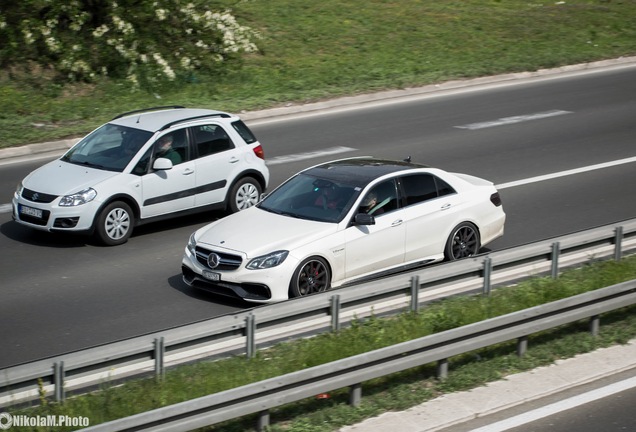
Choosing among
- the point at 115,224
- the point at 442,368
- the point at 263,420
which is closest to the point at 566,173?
the point at 115,224

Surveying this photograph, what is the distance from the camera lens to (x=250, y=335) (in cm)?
848

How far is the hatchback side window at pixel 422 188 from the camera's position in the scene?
12562 mm

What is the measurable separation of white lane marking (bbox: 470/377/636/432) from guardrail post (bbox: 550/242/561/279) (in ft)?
6.98

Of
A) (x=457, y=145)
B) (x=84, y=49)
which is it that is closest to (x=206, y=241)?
(x=457, y=145)

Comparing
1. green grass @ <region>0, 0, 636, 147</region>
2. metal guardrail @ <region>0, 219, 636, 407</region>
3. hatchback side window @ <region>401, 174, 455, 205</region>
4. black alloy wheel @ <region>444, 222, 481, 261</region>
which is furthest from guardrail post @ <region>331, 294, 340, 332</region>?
green grass @ <region>0, 0, 636, 147</region>

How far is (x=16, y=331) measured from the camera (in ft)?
34.4

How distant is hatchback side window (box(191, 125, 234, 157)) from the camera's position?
49.3ft

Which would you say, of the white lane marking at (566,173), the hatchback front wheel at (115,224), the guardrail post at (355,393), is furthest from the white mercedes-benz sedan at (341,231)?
the white lane marking at (566,173)

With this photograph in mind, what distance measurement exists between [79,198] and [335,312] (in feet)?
19.4

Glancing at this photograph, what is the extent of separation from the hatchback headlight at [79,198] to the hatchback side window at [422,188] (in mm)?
4450

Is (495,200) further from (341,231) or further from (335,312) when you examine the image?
(335,312)

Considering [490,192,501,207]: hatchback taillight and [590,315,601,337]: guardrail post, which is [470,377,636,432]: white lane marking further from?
[490,192,501,207]: hatchback taillight

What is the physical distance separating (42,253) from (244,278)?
151 inches

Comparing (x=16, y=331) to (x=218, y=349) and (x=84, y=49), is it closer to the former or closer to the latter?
(x=218, y=349)
